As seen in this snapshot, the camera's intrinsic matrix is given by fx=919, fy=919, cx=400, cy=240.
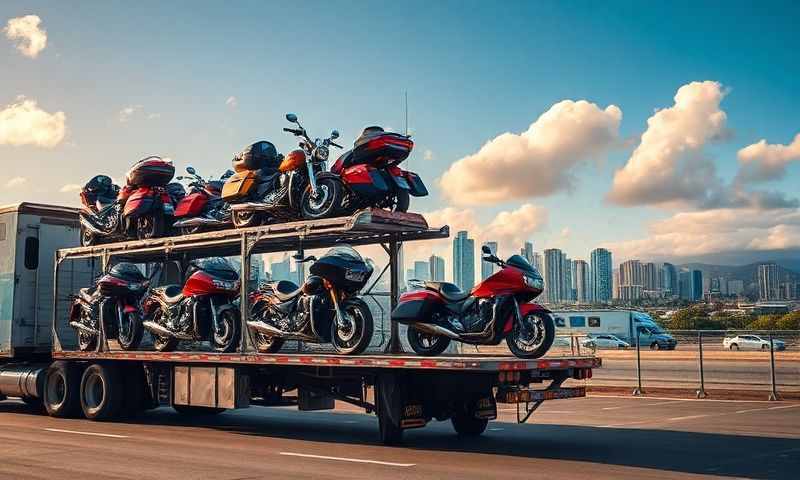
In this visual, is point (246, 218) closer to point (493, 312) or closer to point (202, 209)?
point (202, 209)

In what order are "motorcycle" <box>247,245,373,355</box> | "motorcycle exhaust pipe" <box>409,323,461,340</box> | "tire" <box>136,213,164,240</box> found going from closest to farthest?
"motorcycle exhaust pipe" <box>409,323,461,340</box>
"motorcycle" <box>247,245,373,355</box>
"tire" <box>136,213,164,240</box>

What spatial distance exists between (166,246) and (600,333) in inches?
1836

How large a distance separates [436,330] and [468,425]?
6.64 ft

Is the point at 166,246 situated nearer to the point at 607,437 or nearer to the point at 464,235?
the point at 607,437

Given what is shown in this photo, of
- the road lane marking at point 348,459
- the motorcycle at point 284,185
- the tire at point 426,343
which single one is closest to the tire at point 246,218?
the motorcycle at point 284,185

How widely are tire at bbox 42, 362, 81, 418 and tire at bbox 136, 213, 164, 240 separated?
8.84ft

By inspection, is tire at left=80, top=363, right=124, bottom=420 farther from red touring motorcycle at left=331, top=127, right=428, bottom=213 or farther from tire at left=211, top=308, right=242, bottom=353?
red touring motorcycle at left=331, top=127, right=428, bottom=213

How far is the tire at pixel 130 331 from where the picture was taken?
A: 53.8 feet

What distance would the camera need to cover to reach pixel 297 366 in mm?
13156

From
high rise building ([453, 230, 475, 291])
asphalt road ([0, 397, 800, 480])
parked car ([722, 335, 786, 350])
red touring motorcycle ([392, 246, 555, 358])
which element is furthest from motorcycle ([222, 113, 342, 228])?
high rise building ([453, 230, 475, 291])

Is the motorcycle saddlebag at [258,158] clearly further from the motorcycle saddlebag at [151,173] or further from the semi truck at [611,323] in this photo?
the semi truck at [611,323]

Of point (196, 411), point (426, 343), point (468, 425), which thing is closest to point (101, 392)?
point (196, 411)

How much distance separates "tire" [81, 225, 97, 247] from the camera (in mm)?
17859

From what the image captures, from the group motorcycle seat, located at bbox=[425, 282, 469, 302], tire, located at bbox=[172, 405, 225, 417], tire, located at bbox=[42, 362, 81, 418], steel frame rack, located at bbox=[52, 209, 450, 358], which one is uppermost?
steel frame rack, located at bbox=[52, 209, 450, 358]
